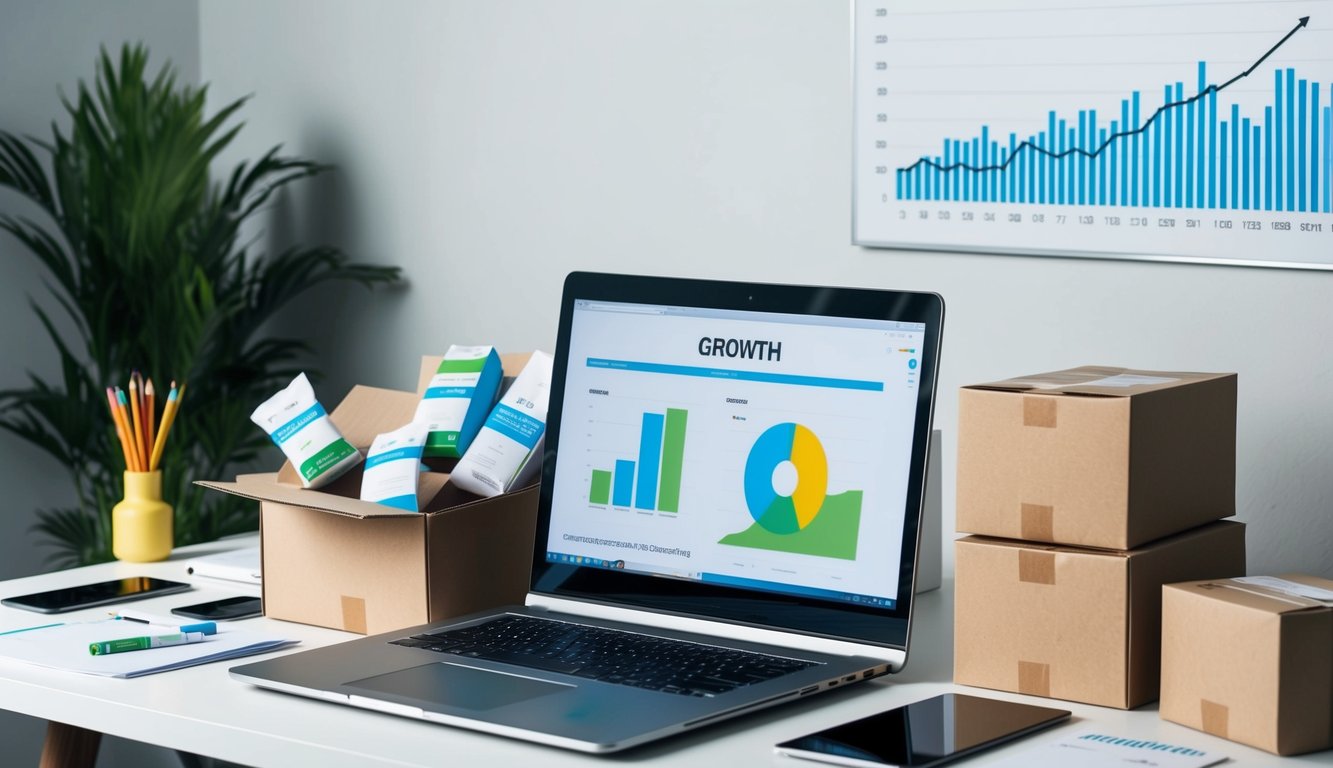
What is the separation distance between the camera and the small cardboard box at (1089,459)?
1304 mm

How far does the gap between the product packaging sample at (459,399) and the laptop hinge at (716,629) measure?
203 millimetres

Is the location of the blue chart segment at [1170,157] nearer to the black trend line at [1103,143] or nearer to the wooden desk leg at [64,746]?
the black trend line at [1103,143]

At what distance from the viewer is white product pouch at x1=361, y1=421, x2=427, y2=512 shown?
155 cm

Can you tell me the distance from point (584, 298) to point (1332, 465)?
0.82 metres

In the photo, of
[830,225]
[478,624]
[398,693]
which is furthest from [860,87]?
[398,693]

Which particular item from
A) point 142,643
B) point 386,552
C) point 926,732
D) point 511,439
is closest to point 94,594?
point 142,643

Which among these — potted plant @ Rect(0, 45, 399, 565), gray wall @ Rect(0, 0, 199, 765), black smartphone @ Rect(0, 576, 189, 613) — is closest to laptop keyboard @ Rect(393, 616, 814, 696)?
black smartphone @ Rect(0, 576, 189, 613)

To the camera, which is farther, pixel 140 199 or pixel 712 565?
pixel 140 199

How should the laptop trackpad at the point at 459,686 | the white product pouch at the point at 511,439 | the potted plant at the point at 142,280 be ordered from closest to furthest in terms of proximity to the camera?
the laptop trackpad at the point at 459,686, the white product pouch at the point at 511,439, the potted plant at the point at 142,280

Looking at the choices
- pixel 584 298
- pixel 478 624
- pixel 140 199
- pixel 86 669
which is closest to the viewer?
pixel 86 669

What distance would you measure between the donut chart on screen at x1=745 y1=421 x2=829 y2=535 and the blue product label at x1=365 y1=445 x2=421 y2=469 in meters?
0.36

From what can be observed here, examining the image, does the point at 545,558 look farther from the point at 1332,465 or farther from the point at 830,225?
the point at 1332,465

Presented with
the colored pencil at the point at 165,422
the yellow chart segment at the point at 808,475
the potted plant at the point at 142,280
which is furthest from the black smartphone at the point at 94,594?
the yellow chart segment at the point at 808,475

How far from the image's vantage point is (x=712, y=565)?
147 centimetres
